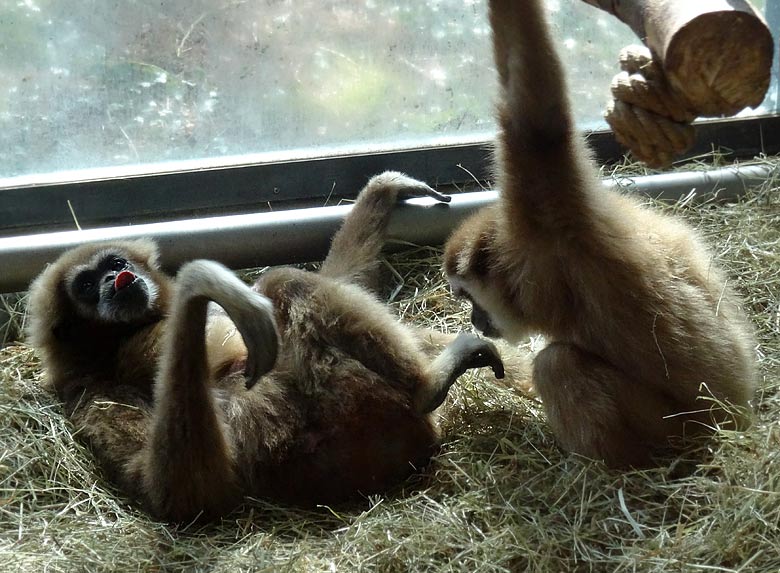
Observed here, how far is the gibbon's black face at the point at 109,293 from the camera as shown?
5.57 meters

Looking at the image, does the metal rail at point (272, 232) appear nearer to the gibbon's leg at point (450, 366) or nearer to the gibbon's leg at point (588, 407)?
the gibbon's leg at point (450, 366)

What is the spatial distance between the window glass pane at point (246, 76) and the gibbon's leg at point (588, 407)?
326cm

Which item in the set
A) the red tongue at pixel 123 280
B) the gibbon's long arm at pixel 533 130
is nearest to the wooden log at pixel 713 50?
the gibbon's long arm at pixel 533 130

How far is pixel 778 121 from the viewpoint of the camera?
7742 millimetres

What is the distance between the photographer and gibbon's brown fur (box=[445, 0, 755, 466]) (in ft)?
14.4

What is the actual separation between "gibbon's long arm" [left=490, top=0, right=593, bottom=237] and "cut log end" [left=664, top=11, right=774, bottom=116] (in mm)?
1012

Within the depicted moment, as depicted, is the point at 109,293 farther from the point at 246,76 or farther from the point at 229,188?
the point at 246,76

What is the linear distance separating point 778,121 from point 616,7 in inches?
179

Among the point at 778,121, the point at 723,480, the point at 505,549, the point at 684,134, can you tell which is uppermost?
the point at 684,134

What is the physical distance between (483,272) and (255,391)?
143 cm

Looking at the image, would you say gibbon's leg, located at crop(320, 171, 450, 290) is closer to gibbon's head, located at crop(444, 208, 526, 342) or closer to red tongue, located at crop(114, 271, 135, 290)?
gibbon's head, located at crop(444, 208, 526, 342)

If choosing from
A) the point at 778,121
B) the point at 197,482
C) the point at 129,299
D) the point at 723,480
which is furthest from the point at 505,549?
the point at 778,121

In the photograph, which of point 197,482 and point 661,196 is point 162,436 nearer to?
point 197,482

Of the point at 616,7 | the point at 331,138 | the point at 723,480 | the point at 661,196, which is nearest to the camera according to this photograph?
the point at 616,7
